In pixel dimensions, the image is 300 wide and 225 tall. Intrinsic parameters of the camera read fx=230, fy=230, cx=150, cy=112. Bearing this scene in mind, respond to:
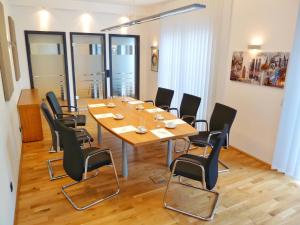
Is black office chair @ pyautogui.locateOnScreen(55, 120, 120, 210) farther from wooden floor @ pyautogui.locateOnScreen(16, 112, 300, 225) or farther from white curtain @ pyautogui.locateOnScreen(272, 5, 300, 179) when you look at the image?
white curtain @ pyautogui.locateOnScreen(272, 5, 300, 179)

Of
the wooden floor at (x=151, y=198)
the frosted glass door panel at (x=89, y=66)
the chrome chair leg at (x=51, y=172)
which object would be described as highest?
the frosted glass door panel at (x=89, y=66)

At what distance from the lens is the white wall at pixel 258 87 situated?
128 inches

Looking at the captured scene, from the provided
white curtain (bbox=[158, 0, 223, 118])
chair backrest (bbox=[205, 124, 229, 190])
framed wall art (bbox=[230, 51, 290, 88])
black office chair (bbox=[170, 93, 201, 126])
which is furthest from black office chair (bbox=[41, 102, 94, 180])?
framed wall art (bbox=[230, 51, 290, 88])

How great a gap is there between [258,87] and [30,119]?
4045 mm

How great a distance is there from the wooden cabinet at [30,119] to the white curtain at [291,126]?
4074mm

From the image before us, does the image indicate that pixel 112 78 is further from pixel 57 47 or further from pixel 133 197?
pixel 133 197

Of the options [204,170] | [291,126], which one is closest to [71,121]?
[204,170]

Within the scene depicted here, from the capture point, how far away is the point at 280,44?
3.30 meters

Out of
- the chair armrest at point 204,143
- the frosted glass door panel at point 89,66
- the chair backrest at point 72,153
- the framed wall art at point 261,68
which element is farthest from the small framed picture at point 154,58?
the chair backrest at point 72,153

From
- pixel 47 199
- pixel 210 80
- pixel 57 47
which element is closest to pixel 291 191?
pixel 210 80

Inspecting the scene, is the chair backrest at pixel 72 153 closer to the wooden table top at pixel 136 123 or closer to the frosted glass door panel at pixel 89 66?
the wooden table top at pixel 136 123

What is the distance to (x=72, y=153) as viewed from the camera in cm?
241

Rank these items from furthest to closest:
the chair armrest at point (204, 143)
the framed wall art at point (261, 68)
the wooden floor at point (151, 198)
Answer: the framed wall art at point (261, 68), the chair armrest at point (204, 143), the wooden floor at point (151, 198)

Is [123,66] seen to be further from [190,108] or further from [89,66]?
[190,108]
